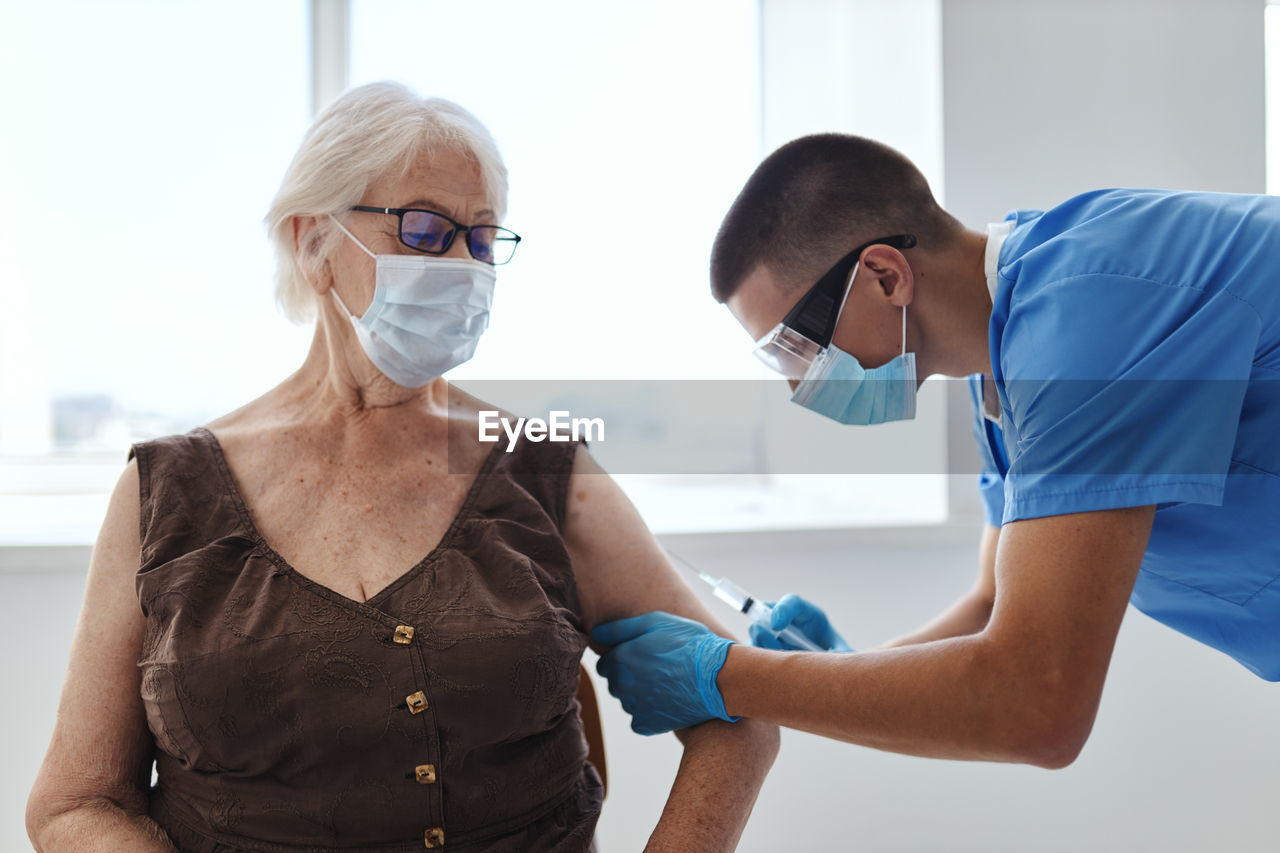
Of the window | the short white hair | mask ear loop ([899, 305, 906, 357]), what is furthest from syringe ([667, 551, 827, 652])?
the window

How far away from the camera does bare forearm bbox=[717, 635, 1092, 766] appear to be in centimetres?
90

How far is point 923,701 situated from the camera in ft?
3.11

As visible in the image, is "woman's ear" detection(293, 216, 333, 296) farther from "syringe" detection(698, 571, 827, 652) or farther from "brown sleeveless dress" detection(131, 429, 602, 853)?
"syringe" detection(698, 571, 827, 652)

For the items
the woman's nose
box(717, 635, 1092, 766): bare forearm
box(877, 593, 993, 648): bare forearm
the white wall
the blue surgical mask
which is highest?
the white wall

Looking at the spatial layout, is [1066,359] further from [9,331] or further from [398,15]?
[9,331]

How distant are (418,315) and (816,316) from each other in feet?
2.00

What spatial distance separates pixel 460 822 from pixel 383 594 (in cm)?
31

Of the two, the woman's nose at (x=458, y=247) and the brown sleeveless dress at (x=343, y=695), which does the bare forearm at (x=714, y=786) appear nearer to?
the brown sleeveless dress at (x=343, y=695)

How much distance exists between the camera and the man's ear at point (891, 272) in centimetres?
121

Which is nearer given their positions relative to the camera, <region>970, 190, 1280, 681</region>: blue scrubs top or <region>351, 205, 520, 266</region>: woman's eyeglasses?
<region>970, 190, 1280, 681</region>: blue scrubs top

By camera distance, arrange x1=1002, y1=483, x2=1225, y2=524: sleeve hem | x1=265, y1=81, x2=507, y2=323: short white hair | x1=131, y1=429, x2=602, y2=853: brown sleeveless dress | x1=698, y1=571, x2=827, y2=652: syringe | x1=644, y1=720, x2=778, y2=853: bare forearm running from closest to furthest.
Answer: x1=1002, y1=483, x2=1225, y2=524: sleeve hem < x1=131, y1=429, x2=602, y2=853: brown sleeveless dress < x1=644, y1=720, x2=778, y2=853: bare forearm < x1=265, y1=81, x2=507, y2=323: short white hair < x1=698, y1=571, x2=827, y2=652: syringe

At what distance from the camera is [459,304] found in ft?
4.39

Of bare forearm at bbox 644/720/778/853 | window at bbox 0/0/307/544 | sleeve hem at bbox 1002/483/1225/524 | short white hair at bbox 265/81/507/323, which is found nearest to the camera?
sleeve hem at bbox 1002/483/1225/524

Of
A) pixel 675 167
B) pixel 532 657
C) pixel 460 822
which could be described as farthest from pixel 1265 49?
pixel 460 822
